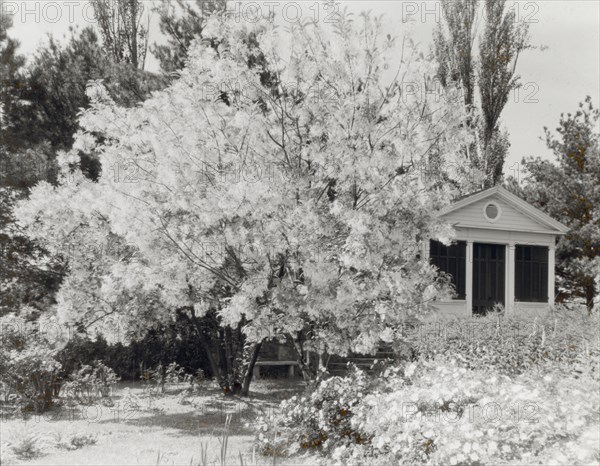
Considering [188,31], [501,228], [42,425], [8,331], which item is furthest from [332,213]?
[501,228]

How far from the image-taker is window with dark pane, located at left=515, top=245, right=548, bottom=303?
18.7m

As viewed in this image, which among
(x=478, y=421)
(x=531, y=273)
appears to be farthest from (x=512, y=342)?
(x=531, y=273)

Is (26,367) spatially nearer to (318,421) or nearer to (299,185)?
(318,421)

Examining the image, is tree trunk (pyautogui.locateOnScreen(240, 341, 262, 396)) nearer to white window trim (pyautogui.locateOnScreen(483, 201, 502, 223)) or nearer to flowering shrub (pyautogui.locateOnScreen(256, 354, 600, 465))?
flowering shrub (pyautogui.locateOnScreen(256, 354, 600, 465))

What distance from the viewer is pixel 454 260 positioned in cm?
1764

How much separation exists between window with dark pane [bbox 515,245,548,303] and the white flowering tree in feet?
39.0

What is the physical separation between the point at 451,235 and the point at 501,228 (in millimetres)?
11303

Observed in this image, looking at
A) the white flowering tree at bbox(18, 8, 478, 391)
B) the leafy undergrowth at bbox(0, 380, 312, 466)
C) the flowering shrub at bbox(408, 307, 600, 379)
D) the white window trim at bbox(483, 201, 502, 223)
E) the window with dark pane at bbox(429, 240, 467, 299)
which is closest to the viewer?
the leafy undergrowth at bbox(0, 380, 312, 466)

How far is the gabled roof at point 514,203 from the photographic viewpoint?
56.7ft

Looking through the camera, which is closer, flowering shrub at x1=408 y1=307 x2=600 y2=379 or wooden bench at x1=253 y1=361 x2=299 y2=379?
flowering shrub at x1=408 y1=307 x2=600 y2=379

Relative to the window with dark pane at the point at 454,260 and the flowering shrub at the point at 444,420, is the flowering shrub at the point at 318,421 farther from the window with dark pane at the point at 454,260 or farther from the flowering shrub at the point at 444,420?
the window with dark pane at the point at 454,260

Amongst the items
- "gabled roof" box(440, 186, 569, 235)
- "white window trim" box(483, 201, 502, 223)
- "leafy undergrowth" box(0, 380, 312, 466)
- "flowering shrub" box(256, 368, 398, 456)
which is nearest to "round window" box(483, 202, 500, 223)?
"white window trim" box(483, 201, 502, 223)

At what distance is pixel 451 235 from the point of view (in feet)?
24.1

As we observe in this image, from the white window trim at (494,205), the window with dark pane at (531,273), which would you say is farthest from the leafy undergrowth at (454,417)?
the window with dark pane at (531,273)
